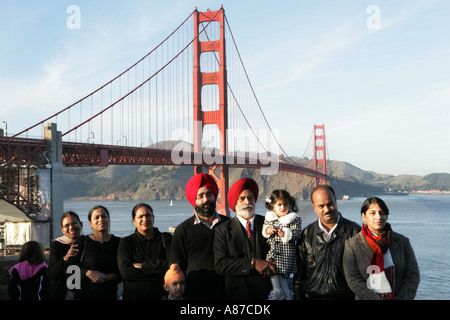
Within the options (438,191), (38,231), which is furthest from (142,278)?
(438,191)

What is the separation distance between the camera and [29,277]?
3.94m

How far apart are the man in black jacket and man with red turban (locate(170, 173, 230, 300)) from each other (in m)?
0.69

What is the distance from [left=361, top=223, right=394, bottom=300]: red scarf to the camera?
Answer: 3178 millimetres

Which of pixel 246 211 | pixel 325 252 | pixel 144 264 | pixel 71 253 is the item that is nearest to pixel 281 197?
pixel 246 211

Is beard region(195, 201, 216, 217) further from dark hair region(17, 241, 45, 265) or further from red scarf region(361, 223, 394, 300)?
dark hair region(17, 241, 45, 265)

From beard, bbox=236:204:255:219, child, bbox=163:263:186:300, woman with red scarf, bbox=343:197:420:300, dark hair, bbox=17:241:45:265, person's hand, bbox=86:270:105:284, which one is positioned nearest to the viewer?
woman with red scarf, bbox=343:197:420:300

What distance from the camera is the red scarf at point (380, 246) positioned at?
10.4ft

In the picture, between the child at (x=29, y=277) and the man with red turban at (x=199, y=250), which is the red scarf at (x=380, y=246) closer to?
the man with red turban at (x=199, y=250)

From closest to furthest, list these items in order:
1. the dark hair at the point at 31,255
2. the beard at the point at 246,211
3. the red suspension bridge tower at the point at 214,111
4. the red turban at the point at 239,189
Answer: the beard at the point at 246,211, the red turban at the point at 239,189, the dark hair at the point at 31,255, the red suspension bridge tower at the point at 214,111

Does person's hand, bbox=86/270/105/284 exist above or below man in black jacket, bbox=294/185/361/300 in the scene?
below

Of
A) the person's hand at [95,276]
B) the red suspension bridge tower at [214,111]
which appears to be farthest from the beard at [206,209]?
the red suspension bridge tower at [214,111]

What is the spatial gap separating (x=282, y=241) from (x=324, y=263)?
0.35 m

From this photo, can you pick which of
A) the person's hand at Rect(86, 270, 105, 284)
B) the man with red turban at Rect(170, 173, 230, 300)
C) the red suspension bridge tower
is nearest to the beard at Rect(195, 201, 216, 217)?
the man with red turban at Rect(170, 173, 230, 300)

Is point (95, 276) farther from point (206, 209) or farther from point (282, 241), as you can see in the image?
point (282, 241)
